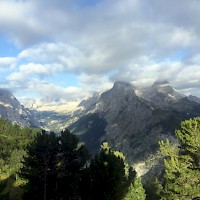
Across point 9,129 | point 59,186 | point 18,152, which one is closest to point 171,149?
point 59,186

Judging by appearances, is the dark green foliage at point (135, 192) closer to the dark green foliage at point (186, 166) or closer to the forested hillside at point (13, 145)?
the dark green foliage at point (186, 166)

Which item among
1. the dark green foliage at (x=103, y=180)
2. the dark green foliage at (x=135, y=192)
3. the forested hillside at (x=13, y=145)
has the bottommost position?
the dark green foliage at (x=135, y=192)

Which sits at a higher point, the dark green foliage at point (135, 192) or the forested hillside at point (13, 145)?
the forested hillside at point (13, 145)

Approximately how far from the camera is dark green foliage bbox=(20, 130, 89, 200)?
6475 centimetres

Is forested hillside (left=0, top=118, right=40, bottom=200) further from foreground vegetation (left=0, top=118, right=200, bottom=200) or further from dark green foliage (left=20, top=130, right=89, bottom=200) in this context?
dark green foliage (left=20, top=130, right=89, bottom=200)

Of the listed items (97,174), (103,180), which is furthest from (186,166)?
(97,174)

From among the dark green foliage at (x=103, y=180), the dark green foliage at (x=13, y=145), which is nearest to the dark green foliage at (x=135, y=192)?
the dark green foliage at (x=103, y=180)

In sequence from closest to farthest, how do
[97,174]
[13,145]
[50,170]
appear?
[97,174], [50,170], [13,145]

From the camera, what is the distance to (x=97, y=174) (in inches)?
2126

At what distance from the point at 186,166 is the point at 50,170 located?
101 feet

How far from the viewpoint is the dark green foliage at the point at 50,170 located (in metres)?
64.8

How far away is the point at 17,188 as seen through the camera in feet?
277

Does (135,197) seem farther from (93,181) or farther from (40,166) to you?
(40,166)

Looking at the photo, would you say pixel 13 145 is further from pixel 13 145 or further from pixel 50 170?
pixel 50 170
